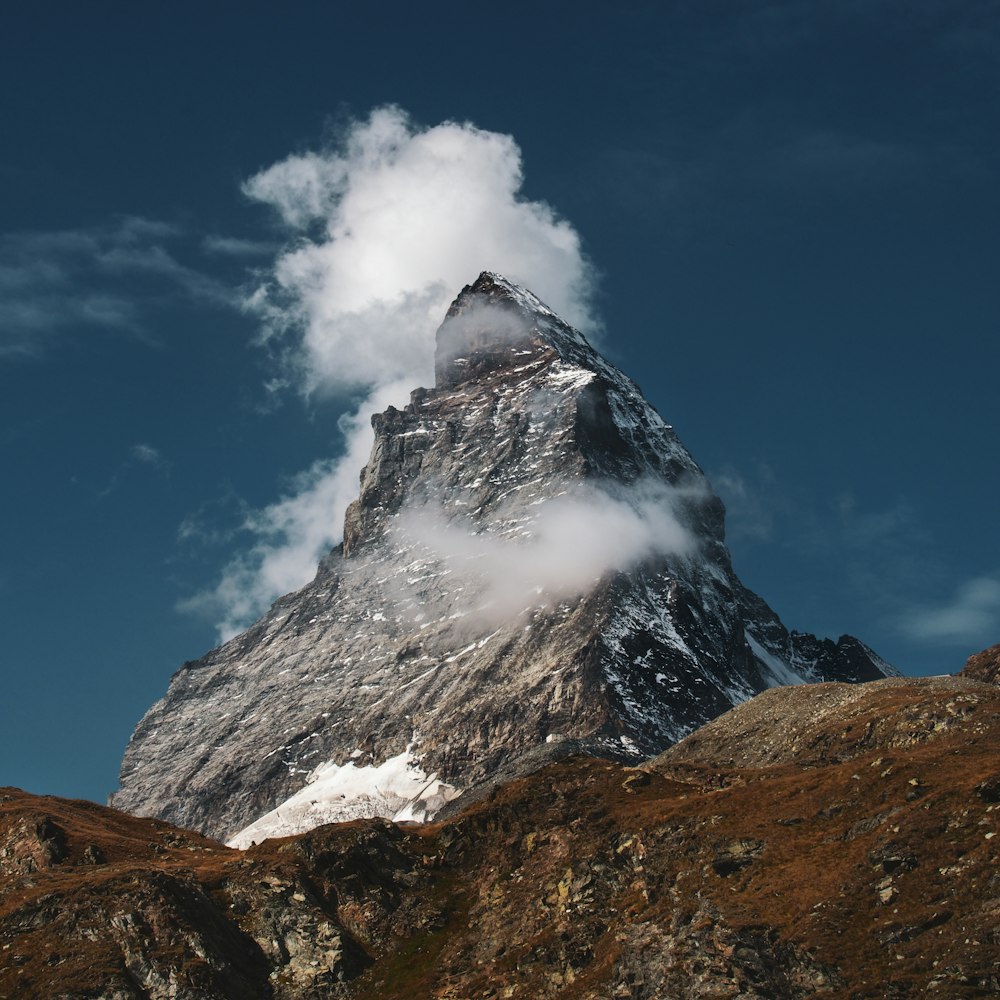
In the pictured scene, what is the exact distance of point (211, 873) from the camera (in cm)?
11688

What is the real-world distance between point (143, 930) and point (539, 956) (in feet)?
101

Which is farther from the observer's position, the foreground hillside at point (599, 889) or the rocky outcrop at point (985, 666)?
the rocky outcrop at point (985, 666)

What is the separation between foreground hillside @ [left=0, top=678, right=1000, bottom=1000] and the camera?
7962 centimetres

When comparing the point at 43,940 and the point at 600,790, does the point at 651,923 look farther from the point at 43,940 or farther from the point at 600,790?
the point at 43,940

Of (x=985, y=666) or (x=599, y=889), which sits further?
(x=985, y=666)

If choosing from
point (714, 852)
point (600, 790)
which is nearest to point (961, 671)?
point (600, 790)

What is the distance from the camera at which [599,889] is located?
10062cm

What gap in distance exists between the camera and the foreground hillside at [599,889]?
79625mm

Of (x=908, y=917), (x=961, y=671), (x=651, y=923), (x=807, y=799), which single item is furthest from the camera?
(x=961, y=671)

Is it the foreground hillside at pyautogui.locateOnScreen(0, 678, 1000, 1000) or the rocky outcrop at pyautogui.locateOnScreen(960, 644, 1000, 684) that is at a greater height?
the rocky outcrop at pyautogui.locateOnScreen(960, 644, 1000, 684)

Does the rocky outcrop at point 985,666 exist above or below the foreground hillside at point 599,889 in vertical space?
above

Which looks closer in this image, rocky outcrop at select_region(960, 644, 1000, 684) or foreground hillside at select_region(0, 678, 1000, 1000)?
foreground hillside at select_region(0, 678, 1000, 1000)

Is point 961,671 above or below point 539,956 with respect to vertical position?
above

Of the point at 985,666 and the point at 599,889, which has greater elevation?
the point at 985,666
